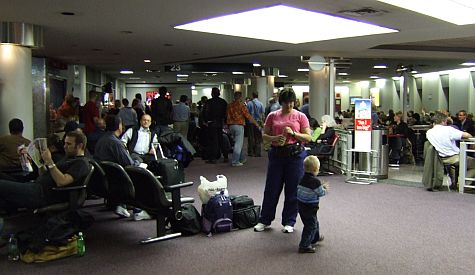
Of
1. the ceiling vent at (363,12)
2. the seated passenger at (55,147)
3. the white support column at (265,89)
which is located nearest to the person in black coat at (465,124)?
the ceiling vent at (363,12)

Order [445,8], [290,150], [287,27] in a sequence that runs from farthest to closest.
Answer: [287,27] < [445,8] < [290,150]

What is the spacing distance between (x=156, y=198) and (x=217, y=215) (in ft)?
2.72

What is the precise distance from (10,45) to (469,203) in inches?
291

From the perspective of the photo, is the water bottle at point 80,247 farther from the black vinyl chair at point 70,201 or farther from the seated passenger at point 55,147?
the seated passenger at point 55,147

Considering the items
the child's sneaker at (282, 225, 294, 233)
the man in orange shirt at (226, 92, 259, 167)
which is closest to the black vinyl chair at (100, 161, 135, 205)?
the child's sneaker at (282, 225, 294, 233)

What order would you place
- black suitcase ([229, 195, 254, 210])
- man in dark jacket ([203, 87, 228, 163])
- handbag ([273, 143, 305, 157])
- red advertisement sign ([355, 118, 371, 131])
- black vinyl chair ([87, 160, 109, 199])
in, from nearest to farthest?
black vinyl chair ([87, 160, 109, 199]) → handbag ([273, 143, 305, 157]) → black suitcase ([229, 195, 254, 210]) → red advertisement sign ([355, 118, 371, 131]) → man in dark jacket ([203, 87, 228, 163])

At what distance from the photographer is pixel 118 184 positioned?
5117 millimetres

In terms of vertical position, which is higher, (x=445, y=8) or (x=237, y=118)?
(x=445, y=8)

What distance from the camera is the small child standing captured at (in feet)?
15.2

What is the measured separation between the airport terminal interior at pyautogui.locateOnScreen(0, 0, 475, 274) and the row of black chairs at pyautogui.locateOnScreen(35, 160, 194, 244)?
0.08 ft

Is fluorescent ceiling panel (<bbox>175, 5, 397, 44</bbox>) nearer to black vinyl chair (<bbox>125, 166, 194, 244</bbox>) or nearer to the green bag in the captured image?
black vinyl chair (<bbox>125, 166, 194, 244</bbox>)

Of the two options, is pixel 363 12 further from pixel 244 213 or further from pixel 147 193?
pixel 147 193

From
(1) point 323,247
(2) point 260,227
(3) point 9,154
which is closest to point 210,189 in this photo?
(2) point 260,227

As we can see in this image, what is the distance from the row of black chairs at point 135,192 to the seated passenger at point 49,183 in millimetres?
81
